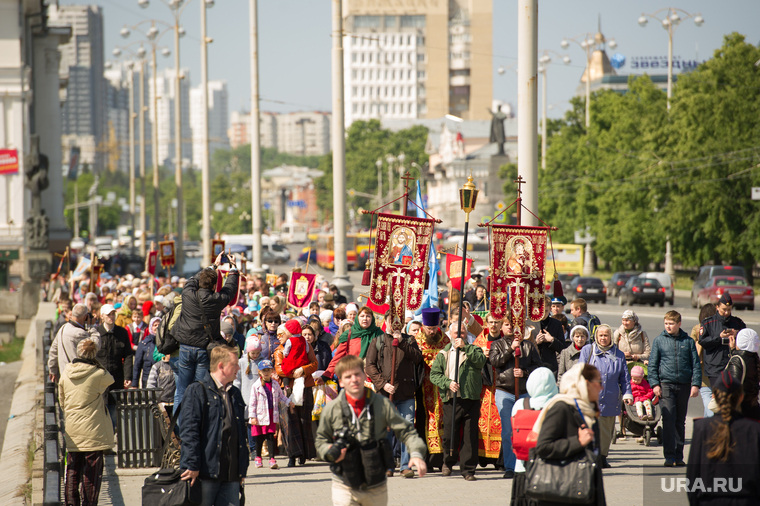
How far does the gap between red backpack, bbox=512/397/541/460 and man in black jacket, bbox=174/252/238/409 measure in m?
3.89

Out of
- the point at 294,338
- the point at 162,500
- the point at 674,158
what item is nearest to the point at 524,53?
the point at 294,338

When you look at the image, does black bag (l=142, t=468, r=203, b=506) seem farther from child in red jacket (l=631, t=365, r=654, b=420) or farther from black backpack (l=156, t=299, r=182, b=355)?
child in red jacket (l=631, t=365, r=654, b=420)

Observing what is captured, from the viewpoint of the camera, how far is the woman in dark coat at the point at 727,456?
607cm

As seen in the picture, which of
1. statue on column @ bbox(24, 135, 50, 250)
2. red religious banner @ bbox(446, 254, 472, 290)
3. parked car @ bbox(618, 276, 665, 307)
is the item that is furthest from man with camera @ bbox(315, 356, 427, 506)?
statue on column @ bbox(24, 135, 50, 250)

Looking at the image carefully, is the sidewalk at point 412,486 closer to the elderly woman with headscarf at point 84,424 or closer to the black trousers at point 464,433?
the black trousers at point 464,433

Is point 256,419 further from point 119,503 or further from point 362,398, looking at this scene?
point 362,398

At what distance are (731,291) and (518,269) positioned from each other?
2886 cm

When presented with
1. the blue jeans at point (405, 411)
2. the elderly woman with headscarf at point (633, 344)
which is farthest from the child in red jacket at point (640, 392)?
the blue jeans at point (405, 411)

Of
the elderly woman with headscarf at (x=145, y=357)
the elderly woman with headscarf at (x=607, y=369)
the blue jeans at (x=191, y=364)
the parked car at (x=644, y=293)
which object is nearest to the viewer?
the blue jeans at (x=191, y=364)

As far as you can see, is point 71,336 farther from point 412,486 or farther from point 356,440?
point 356,440

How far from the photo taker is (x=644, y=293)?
1694 inches

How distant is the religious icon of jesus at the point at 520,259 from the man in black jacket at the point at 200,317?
140 inches

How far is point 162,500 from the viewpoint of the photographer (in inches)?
281

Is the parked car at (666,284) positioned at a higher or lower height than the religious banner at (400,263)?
lower
